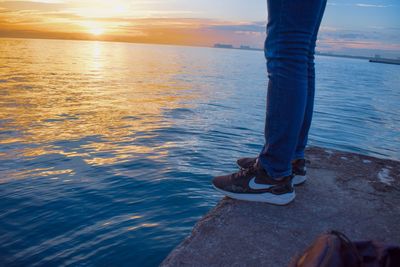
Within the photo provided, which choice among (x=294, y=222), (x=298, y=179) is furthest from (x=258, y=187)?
(x=298, y=179)

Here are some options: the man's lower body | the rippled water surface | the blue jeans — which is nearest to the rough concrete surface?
the man's lower body

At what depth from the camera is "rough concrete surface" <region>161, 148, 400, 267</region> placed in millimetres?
1667

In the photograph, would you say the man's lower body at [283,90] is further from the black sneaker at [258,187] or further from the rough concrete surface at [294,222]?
the rough concrete surface at [294,222]

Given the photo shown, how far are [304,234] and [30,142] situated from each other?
19.8 ft

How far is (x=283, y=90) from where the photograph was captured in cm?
199

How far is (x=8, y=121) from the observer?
26.3ft

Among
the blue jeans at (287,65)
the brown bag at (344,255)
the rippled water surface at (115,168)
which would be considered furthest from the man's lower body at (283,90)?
the rippled water surface at (115,168)

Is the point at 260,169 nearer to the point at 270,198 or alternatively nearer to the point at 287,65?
the point at 270,198

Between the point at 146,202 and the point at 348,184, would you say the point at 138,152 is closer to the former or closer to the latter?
the point at 146,202

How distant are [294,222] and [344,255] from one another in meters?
0.86

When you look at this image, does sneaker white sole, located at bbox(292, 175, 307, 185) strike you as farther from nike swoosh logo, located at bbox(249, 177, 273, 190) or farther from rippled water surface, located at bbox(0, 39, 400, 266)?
rippled water surface, located at bbox(0, 39, 400, 266)

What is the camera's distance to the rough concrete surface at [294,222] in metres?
1.67

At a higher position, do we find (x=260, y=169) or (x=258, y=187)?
(x=260, y=169)

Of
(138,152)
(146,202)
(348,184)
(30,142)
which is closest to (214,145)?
(138,152)
